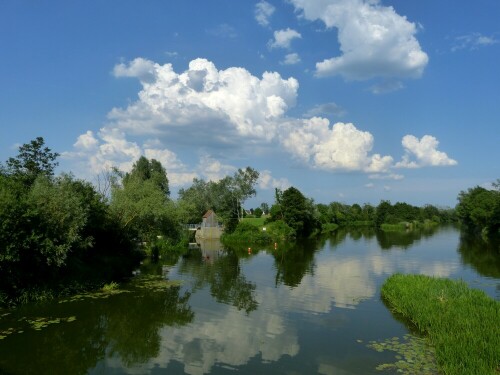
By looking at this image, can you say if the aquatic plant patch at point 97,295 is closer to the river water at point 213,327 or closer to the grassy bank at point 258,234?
the river water at point 213,327

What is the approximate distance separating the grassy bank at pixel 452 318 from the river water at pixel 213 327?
938 millimetres

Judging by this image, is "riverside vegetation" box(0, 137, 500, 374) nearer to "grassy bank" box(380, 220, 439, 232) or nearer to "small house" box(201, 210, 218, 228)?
"small house" box(201, 210, 218, 228)

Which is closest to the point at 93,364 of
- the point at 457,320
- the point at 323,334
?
the point at 323,334

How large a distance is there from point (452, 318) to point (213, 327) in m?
11.5

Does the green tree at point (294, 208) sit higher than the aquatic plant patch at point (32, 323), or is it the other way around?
the green tree at point (294, 208)

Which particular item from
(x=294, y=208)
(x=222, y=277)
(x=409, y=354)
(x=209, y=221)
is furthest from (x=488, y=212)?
(x=409, y=354)

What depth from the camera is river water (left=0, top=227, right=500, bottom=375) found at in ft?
50.2

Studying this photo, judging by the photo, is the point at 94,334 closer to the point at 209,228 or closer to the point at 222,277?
the point at 222,277

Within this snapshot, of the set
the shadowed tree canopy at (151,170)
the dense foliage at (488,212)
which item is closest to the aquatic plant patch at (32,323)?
the shadowed tree canopy at (151,170)

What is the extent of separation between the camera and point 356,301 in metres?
25.9

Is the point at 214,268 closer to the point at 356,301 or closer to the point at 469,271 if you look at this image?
the point at 356,301

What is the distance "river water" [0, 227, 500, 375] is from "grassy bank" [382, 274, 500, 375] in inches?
36.9

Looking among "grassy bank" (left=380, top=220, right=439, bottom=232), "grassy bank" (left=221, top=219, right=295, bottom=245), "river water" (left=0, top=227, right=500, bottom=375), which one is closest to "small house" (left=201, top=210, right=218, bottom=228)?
"grassy bank" (left=221, top=219, right=295, bottom=245)

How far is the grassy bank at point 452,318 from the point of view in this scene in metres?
13.7
